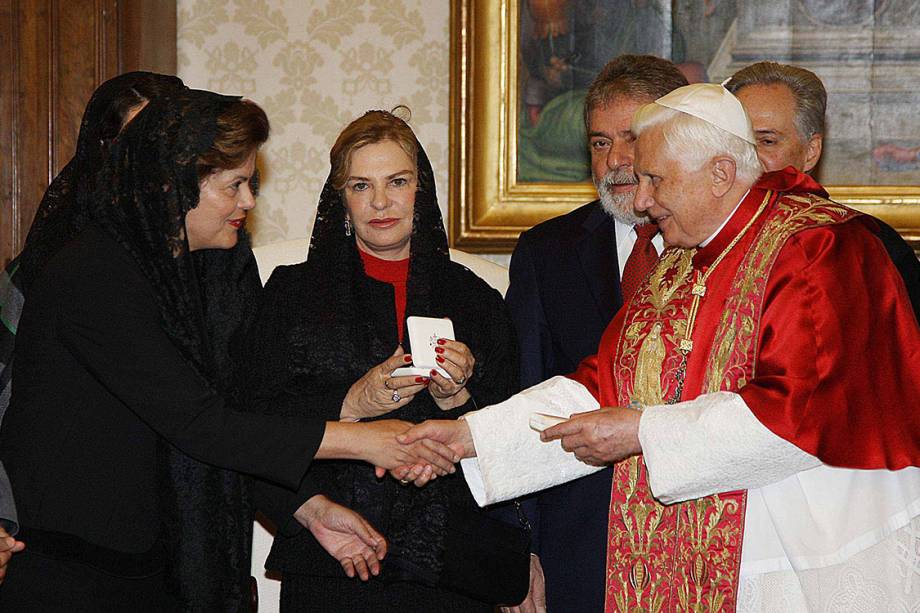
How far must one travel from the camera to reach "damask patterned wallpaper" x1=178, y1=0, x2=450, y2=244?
4.79 meters

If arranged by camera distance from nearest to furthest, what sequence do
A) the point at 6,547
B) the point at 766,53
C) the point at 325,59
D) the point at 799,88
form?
1. the point at 6,547
2. the point at 799,88
3. the point at 766,53
4. the point at 325,59

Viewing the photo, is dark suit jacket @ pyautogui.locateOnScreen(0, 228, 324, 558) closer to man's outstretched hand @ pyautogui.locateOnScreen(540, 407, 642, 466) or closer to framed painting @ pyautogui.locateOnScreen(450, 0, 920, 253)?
man's outstretched hand @ pyautogui.locateOnScreen(540, 407, 642, 466)

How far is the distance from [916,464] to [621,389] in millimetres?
754

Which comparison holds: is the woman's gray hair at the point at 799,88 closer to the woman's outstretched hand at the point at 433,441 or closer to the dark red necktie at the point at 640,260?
the dark red necktie at the point at 640,260

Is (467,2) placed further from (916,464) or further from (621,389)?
(916,464)

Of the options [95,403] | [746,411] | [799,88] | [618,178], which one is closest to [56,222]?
[95,403]

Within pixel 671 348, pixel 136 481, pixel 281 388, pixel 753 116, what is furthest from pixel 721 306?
pixel 136 481

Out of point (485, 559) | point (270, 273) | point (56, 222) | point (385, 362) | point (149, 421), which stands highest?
point (56, 222)

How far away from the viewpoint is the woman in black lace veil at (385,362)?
301 cm

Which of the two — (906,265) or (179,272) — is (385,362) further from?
(906,265)

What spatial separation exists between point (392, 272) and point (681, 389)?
96 cm

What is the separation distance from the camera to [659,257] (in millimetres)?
3266

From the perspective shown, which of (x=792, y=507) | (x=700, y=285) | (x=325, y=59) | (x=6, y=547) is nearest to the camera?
(x=6, y=547)

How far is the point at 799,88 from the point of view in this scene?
3543mm
